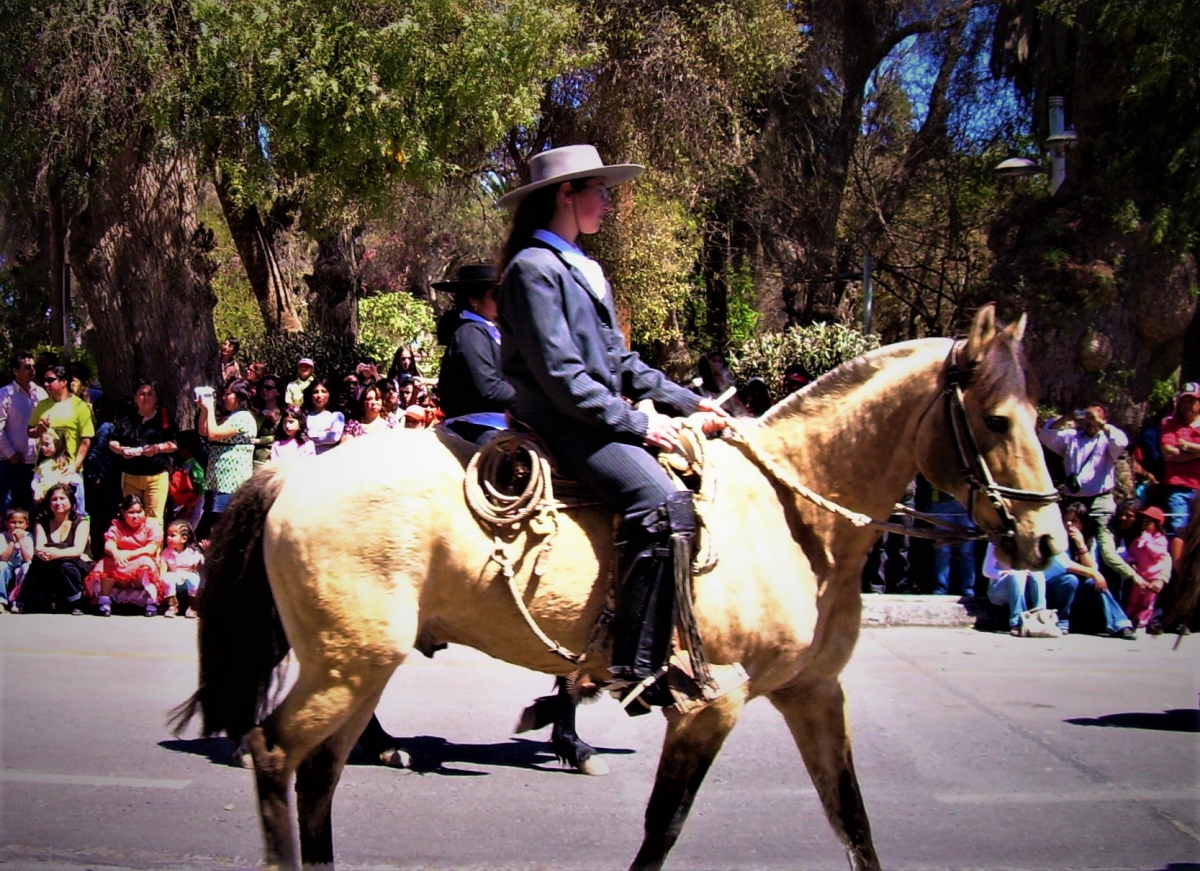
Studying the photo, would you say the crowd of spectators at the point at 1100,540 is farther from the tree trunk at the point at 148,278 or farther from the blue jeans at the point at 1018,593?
the tree trunk at the point at 148,278

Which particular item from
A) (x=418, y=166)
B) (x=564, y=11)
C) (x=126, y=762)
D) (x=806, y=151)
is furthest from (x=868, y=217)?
(x=126, y=762)

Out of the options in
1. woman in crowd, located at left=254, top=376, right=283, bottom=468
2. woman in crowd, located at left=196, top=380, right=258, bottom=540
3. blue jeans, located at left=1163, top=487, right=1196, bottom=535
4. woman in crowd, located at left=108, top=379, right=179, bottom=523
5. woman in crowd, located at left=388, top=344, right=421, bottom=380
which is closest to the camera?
blue jeans, located at left=1163, top=487, right=1196, bottom=535

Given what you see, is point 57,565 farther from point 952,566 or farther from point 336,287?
point 336,287

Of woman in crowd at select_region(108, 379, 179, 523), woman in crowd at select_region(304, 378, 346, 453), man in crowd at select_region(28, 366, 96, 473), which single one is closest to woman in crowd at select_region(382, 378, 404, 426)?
woman in crowd at select_region(304, 378, 346, 453)

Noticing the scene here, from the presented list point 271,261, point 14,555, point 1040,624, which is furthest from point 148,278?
point 1040,624

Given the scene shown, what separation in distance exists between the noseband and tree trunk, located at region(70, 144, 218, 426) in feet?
36.4

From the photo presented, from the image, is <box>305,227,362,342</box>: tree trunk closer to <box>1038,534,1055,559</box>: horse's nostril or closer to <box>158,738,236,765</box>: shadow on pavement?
<box>158,738,236,765</box>: shadow on pavement

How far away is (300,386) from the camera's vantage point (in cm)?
1245

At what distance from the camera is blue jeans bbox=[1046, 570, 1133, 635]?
33.0 feet

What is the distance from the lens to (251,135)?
41.9ft

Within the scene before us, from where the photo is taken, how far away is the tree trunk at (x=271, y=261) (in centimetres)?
1920

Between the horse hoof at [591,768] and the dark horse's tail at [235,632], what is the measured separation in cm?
216

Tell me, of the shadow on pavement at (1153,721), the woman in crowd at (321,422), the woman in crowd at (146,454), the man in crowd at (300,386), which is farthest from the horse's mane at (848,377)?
the woman in crowd at (146,454)

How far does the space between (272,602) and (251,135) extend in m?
9.66
